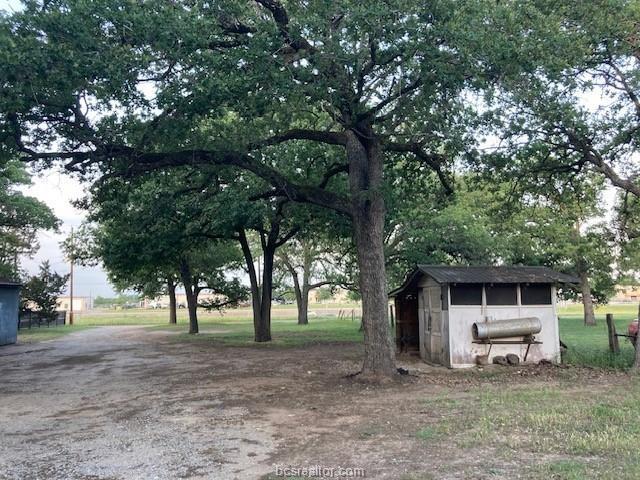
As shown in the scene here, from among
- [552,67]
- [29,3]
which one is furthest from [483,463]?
[29,3]

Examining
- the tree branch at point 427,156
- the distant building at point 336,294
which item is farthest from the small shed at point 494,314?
the distant building at point 336,294

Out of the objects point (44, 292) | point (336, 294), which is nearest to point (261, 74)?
point (44, 292)

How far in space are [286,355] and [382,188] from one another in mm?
7955

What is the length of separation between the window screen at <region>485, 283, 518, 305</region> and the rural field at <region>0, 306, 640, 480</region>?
5.86ft

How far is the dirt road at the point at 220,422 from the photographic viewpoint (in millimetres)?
6027

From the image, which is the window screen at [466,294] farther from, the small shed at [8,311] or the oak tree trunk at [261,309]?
the small shed at [8,311]

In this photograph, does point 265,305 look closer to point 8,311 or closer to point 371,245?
point 8,311

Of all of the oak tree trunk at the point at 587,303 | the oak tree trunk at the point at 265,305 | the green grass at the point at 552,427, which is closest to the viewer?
the green grass at the point at 552,427

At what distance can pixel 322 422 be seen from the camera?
27.1 ft

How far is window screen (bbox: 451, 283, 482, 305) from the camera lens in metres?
14.3

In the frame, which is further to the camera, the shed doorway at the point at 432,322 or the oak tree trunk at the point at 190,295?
the oak tree trunk at the point at 190,295

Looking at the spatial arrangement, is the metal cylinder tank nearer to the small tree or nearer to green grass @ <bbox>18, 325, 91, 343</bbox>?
green grass @ <bbox>18, 325, 91, 343</bbox>

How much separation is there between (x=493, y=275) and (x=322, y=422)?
790 centimetres

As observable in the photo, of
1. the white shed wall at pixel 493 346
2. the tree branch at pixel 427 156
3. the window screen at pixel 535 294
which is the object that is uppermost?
the tree branch at pixel 427 156
